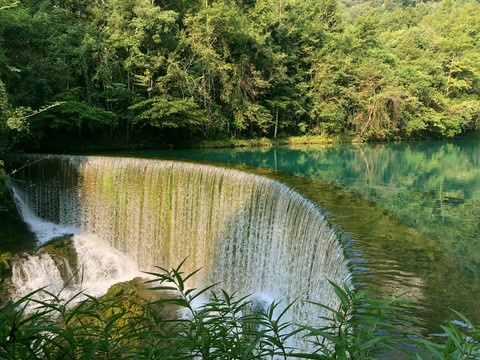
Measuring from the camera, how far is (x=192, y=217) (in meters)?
8.14

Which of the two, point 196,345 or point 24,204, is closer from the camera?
point 196,345

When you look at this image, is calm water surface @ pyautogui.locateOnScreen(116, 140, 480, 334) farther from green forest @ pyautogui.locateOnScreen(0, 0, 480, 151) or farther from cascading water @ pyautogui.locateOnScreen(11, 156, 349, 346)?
green forest @ pyautogui.locateOnScreen(0, 0, 480, 151)

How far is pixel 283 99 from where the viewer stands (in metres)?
21.8

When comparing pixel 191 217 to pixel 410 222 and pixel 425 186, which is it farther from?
pixel 425 186

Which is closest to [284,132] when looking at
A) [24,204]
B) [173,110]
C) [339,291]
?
[173,110]

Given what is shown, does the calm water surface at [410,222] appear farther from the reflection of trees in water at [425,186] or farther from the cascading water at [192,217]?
the cascading water at [192,217]

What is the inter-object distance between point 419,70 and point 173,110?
21555 mm

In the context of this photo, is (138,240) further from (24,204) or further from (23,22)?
(23,22)

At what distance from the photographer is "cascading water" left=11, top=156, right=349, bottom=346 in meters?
5.74

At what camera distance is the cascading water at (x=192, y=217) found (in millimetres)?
5742

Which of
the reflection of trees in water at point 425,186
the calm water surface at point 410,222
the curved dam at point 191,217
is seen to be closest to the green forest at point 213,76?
the curved dam at point 191,217

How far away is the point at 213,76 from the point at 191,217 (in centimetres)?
1157

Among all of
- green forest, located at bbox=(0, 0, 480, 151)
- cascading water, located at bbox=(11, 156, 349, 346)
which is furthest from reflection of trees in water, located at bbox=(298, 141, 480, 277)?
green forest, located at bbox=(0, 0, 480, 151)

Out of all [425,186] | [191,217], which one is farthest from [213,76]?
[425,186]
